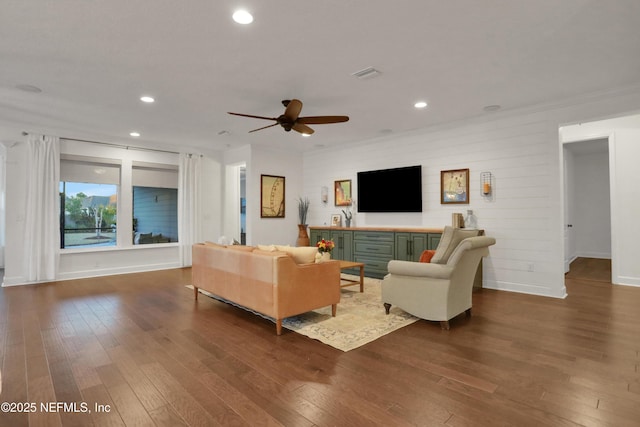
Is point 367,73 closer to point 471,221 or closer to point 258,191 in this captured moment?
point 471,221

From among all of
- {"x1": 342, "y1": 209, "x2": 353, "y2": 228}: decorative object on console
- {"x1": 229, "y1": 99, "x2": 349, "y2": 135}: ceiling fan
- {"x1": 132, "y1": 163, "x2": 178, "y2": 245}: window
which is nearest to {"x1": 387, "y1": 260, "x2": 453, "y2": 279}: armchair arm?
{"x1": 229, "y1": 99, "x2": 349, "y2": 135}: ceiling fan

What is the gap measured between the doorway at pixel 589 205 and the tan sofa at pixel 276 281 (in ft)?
23.9

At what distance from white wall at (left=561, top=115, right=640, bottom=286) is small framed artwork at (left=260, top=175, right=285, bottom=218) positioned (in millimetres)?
6404

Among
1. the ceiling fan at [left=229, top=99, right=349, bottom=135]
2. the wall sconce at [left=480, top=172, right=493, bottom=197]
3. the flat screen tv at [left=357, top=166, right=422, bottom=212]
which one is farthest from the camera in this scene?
the flat screen tv at [left=357, top=166, right=422, bottom=212]

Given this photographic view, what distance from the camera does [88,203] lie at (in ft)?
22.6

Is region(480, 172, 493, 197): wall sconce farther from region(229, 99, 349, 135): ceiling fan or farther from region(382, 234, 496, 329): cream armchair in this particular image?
region(229, 99, 349, 135): ceiling fan

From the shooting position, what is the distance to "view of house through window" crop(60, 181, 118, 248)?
6.60 meters

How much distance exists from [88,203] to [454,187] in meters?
7.23

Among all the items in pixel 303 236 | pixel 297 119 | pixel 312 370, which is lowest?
pixel 312 370

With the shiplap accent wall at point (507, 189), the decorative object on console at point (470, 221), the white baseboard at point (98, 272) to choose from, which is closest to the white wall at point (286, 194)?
the white baseboard at point (98, 272)

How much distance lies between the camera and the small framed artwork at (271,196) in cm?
759

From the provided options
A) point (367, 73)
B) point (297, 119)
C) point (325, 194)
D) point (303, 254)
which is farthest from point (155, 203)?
point (367, 73)

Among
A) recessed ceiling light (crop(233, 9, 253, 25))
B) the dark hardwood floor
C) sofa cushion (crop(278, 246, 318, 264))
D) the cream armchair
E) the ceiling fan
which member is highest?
recessed ceiling light (crop(233, 9, 253, 25))


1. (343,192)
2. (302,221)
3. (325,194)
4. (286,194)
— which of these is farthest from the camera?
(302,221)
